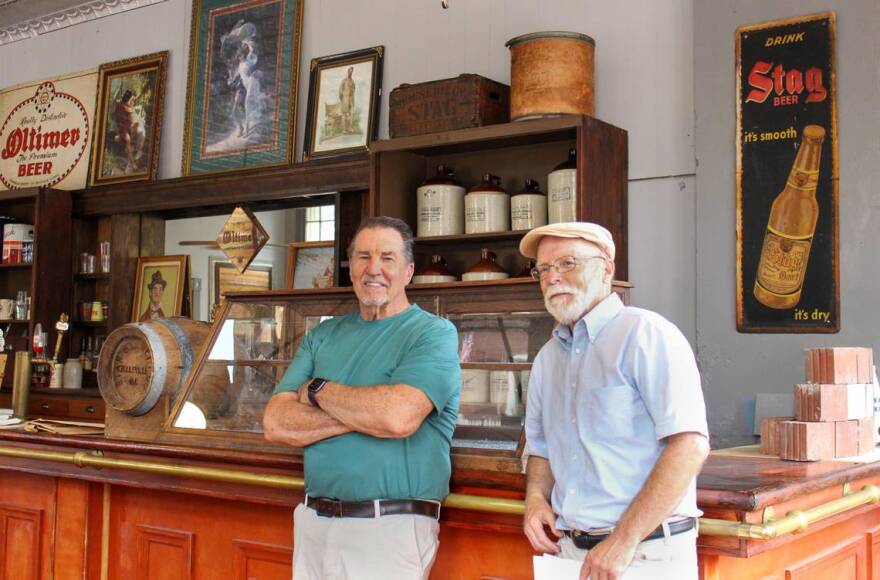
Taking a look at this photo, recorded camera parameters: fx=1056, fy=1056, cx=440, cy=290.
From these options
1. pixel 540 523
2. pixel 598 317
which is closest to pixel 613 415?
pixel 598 317

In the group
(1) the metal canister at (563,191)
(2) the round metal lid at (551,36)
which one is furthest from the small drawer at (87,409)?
(2) the round metal lid at (551,36)

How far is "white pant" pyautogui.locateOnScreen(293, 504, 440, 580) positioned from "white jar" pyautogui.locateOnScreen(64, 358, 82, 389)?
476 centimetres

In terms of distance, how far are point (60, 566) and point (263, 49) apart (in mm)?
3716

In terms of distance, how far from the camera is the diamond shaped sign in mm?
5816

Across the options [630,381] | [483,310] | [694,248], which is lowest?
[630,381]

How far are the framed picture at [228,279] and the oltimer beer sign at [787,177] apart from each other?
3.71m

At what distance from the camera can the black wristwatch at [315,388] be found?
9.04ft

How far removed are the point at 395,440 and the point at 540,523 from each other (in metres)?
0.49

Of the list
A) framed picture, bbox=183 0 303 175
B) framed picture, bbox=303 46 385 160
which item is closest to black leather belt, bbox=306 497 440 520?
framed picture, bbox=303 46 385 160

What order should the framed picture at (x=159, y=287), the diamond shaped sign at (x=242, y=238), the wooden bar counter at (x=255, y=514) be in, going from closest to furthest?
the wooden bar counter at (x=255, y=514)
the diamond shaped sign at (x=242, y=238)
the framed picture at (x=159, y=287)

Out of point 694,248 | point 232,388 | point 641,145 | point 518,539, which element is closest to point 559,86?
point 641,145

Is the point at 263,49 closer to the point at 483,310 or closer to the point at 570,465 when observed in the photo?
the point at 483,310

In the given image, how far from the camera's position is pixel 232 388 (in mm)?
3576

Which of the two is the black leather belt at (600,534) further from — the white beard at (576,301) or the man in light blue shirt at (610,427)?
the white beard at (576,301)
